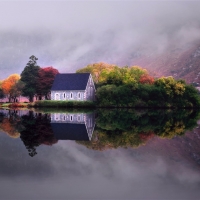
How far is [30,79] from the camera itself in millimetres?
82625

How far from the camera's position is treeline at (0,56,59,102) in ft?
268

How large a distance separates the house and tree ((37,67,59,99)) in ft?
27.5

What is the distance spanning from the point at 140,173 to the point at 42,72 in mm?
78537

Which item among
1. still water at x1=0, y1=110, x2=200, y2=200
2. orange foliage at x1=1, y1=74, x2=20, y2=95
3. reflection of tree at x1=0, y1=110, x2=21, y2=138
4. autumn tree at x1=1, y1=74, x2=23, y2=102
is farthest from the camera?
orange foliage at x1=1, y1=74, x2=20, y2=95

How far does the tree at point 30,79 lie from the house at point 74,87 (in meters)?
8.48

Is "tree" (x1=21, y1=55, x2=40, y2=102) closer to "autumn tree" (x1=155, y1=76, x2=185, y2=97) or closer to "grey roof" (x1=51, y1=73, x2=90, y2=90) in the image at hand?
"grey roof" (x1=51, y1=73, x2=90, y2=90)

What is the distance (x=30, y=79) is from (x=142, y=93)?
31420 mm

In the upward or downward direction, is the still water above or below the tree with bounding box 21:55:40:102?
below

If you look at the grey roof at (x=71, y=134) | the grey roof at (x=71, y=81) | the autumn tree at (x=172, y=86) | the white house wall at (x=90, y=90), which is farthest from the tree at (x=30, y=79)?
the grey roof at (x=71, y=134)

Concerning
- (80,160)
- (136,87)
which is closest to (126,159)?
(80,160)

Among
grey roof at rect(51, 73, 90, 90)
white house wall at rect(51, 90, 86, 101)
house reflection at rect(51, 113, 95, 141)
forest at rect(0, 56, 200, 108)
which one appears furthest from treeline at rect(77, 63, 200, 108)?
house reflection at rect(51, 113, 95, 141)

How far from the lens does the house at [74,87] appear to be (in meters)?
73.8

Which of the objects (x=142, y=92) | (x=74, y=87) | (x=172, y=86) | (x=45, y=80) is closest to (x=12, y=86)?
(x=45, y=80)

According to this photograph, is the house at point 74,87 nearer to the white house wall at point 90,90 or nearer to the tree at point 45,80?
the white house wall at point 90,90
